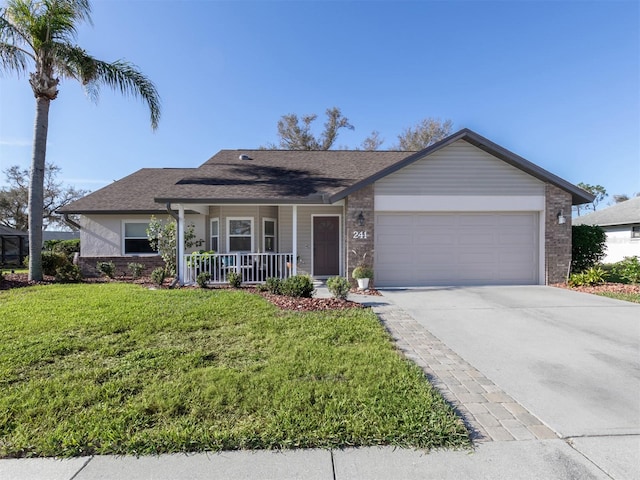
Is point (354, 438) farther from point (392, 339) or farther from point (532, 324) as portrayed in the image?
point (532, 324)

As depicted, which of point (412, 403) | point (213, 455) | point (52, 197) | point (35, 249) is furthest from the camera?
point (52, 197)

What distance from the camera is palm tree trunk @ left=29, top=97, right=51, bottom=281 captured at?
1055cm

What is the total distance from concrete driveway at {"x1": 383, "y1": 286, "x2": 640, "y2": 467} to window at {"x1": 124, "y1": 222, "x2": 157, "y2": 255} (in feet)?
33.4

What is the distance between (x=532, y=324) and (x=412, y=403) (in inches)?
165

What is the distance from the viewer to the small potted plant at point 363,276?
30.2ft

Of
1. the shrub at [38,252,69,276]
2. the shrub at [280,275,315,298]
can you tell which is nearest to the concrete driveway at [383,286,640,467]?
the shrub at [280,275,315,298]

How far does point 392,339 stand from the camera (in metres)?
5.04

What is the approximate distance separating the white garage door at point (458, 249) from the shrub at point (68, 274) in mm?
10027

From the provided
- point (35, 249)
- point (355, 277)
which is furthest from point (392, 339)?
point (35, 249)

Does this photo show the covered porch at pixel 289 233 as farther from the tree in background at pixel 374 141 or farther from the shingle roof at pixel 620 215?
the tree in background at pixel 374 141

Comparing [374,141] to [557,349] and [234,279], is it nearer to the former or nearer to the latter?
[234,279]

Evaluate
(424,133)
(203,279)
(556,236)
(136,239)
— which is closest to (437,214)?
(556,236)

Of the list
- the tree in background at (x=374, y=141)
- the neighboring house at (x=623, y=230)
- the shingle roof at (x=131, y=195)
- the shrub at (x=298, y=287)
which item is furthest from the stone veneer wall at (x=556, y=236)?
the tree in background at (x=374, y=141)

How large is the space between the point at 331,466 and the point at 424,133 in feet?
98.5
